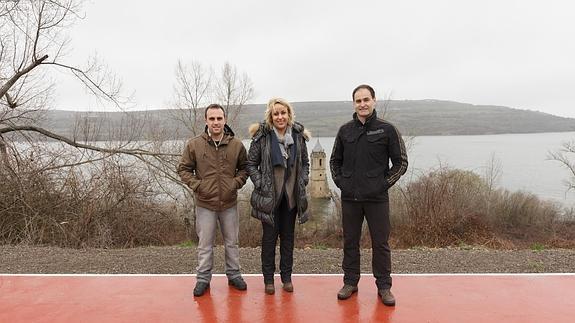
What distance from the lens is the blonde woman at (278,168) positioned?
11.7 feet

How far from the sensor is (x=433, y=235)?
11.7 meters

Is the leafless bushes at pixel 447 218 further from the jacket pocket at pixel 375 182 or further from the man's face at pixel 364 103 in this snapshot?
the man's face at pixel 364 103

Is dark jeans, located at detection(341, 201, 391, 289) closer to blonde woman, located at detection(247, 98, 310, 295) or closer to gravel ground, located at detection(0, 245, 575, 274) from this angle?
blonde woman, located at detection(247, 98, 310, 295)

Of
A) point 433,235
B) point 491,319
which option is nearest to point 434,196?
point 433,235

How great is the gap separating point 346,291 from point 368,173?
42.8 inches

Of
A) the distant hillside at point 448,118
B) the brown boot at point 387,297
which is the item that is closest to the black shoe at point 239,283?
the brown boot at point 387,297

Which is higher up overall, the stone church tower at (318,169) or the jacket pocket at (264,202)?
the jacket pocket at (264,202)

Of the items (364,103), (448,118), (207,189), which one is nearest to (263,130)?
(207,189)

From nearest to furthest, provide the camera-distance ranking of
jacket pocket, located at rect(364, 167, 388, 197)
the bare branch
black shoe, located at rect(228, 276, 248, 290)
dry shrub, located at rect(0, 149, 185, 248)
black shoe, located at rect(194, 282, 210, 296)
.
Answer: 1. jacket pocket, located at rect(364, 167, 388, 197)
2. black shoe, located at rect(194, 282, 210, 296)
3. black shoe, located at rect(228, 276, 248, 290)
4. dry shrub, located at rect(0, 149, 185, 248)
5. the bare branch

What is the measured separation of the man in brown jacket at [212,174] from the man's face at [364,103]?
3.61ft

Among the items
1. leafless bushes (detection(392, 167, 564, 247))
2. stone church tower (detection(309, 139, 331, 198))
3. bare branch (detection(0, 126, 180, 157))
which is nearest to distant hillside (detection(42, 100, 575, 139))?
stone church tower (detection(309, 139, 331, 198))

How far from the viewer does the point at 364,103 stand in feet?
11.2

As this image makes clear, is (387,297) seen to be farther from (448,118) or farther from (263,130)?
(448,118)

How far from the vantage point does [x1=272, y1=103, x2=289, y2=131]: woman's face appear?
3506 mm
